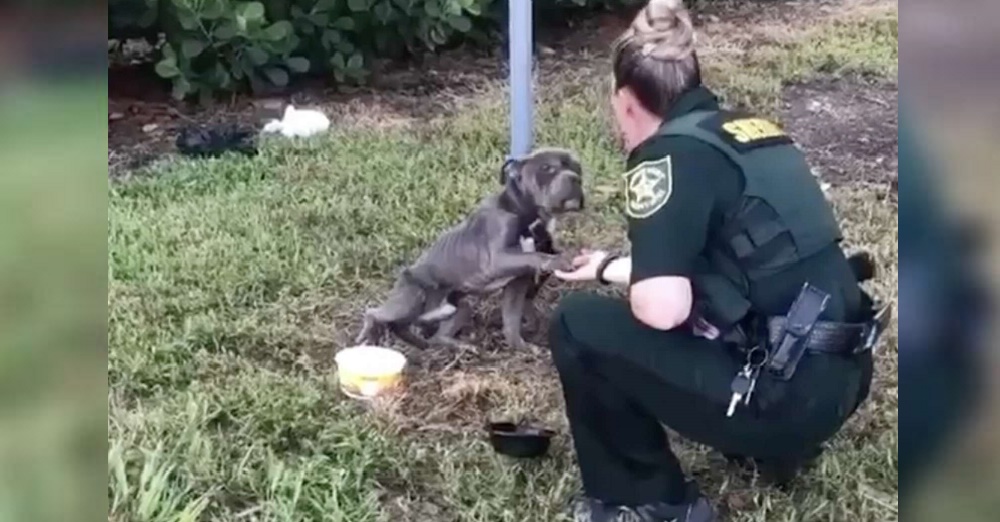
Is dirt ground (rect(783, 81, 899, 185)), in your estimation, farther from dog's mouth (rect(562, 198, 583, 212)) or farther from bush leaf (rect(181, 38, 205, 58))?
bush leaf (rect(181, 38, 205, 58))

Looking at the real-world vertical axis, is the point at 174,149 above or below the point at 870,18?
below

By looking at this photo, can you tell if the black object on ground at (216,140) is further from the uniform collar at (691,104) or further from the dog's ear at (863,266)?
the dog's ear at (863,266)

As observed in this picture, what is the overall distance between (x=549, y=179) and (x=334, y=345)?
45 cm

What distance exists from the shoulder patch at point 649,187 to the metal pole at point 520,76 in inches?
10.0

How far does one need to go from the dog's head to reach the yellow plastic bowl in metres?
0.34

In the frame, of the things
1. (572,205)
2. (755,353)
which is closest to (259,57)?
(572,205)

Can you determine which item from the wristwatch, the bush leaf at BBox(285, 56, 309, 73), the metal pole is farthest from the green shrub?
the wristwatch

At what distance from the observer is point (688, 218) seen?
2.06m

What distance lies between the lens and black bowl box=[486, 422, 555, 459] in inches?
89.9
